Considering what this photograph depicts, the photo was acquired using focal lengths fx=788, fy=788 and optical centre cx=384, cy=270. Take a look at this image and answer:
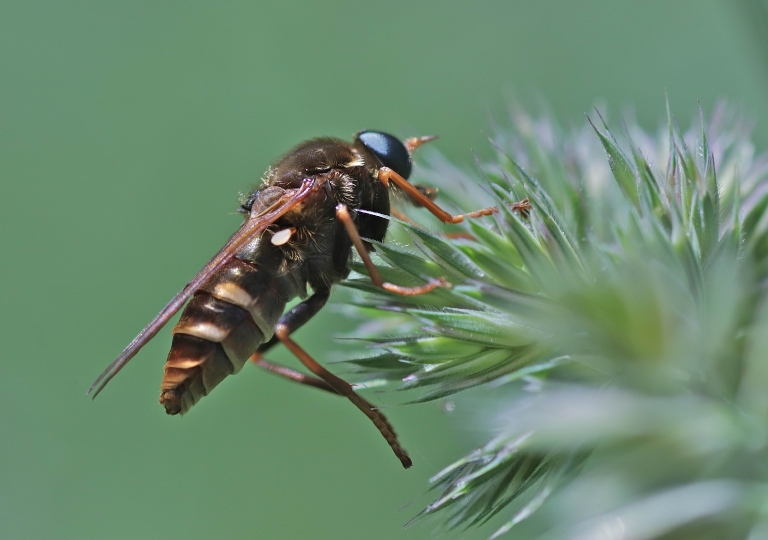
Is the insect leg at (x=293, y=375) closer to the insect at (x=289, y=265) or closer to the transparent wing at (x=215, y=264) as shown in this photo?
the insect at (x=289, y=265)

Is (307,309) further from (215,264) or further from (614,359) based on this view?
(614,359)

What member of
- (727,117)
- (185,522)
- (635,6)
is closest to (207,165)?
(185,522)

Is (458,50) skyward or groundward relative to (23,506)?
skyward

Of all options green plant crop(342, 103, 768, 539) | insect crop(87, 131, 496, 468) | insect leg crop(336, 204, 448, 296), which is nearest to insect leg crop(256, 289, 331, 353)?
Answer: insect crop(87, 131, 496, 468)

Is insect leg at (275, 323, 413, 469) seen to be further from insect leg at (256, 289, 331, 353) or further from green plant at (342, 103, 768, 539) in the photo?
green plant at (342, 103, 768, 539)

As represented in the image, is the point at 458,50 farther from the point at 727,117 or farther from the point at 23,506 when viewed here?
the point at 23,506

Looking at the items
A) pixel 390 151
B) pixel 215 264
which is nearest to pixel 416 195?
pixel 390 151
